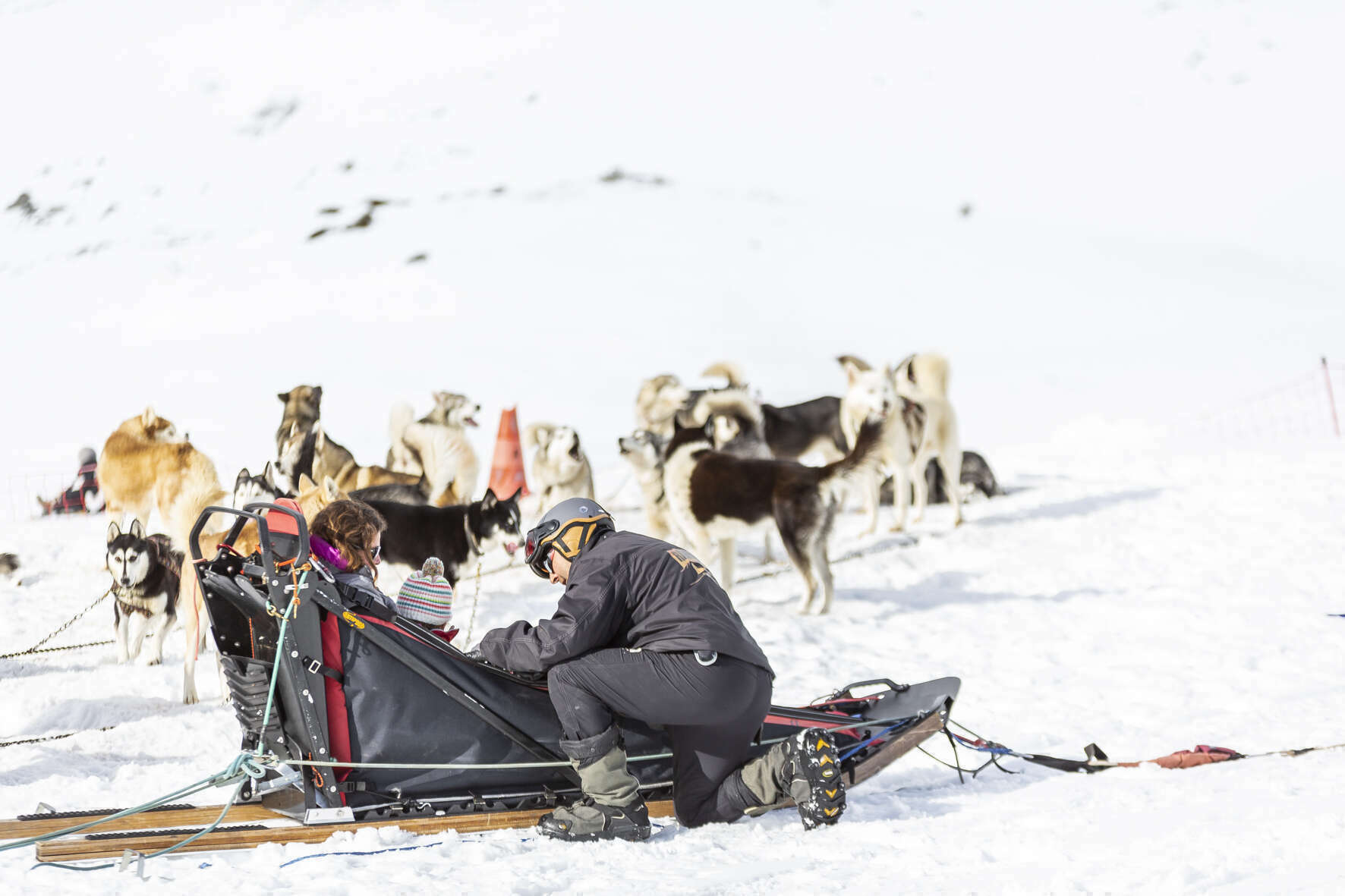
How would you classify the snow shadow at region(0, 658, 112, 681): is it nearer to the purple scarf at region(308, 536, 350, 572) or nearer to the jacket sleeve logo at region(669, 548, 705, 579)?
the purple scarf at region(308, 536, 350, 572)

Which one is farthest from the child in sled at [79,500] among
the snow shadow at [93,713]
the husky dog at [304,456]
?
the snow shadow at [93,713]

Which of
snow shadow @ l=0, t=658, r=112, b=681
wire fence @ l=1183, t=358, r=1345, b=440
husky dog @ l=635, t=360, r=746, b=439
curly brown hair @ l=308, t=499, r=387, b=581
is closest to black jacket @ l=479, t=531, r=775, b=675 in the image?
curly brown hair @ l=308, t=499, r=387, b=581

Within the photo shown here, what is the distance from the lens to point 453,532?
625 cm

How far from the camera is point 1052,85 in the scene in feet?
85.8

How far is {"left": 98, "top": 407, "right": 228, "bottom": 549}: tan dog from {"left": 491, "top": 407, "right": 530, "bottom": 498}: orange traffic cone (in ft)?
9.80

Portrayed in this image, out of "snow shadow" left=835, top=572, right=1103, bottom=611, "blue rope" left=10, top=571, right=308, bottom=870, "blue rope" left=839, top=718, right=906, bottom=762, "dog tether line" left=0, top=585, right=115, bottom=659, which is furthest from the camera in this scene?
"snow shadow" left=835, top=572, right=1103, bottom=611

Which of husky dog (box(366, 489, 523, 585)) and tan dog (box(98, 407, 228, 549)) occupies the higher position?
tan dog (box(98, 407, 228, 549))

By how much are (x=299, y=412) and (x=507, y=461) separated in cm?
226

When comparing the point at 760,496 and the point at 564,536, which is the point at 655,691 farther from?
the point at 760,496

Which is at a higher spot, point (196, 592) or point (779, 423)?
point (779, 423)

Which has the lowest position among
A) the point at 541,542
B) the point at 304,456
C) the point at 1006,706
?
the point at 1006,706

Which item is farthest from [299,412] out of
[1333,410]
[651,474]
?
[1333,410]

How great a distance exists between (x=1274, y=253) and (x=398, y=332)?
57.8 feet

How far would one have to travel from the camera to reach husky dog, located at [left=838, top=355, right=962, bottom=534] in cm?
902
